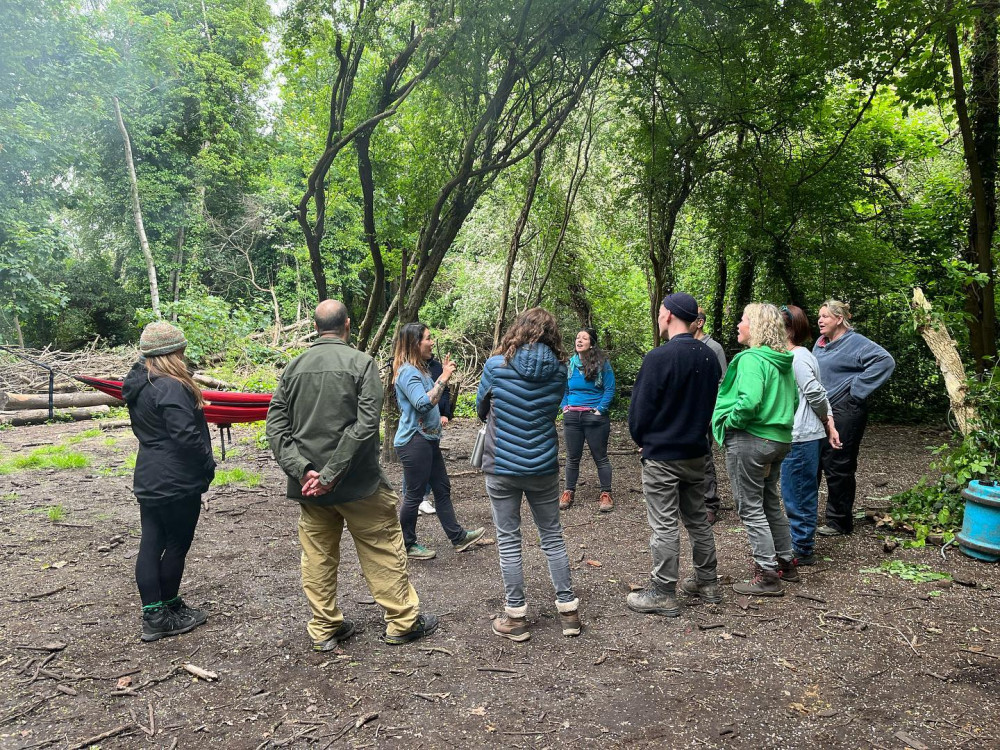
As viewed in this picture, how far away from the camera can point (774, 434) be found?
318 cm

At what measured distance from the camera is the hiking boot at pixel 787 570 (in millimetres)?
3469

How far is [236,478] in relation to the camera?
256 inches

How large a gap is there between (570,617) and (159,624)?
2086mm

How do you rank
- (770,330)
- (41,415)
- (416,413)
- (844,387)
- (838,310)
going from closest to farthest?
(770,330) → (416,413) → (844,387) → (838,310) → (41,415)

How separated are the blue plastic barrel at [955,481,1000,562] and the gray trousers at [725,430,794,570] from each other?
129 cm

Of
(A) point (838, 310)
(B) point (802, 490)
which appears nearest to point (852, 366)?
(A) point (838, 310)

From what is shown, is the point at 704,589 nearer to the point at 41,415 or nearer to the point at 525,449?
the point at 525,449

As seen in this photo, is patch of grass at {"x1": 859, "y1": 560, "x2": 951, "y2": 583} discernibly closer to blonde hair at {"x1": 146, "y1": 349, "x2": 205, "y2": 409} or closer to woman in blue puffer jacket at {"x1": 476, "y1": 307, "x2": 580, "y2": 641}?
woman in blue puffer jacket at {"x1": 476, "y1": 307, "x2": 580, "y2": 641}

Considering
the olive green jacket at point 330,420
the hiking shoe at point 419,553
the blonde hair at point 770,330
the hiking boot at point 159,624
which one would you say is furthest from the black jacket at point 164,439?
the blonde hair at point 770,330

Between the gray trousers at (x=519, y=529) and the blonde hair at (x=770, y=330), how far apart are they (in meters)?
1.40

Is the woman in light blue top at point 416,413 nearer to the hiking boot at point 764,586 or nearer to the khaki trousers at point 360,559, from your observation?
the khaki trousers at point 360,559

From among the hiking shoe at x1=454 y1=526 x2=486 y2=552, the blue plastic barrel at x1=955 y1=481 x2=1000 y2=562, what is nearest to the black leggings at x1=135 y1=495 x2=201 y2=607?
the hiking shoe at x1=454 y1=526 x2=486 y2=552

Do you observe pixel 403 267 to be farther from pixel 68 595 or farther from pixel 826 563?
pixel 826 563

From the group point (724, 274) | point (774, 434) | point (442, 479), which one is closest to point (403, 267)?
point (442, 479)
